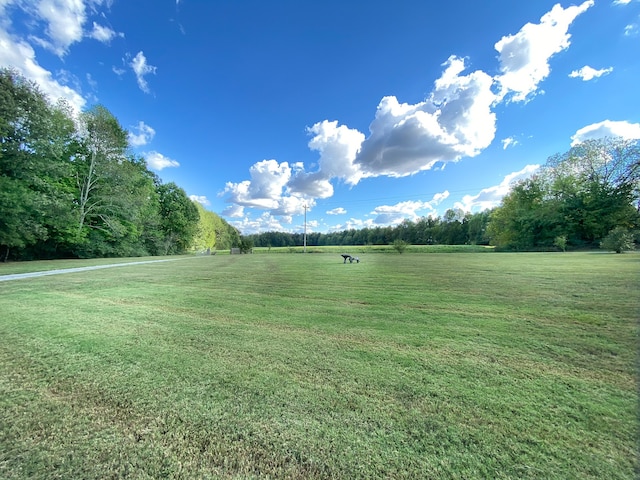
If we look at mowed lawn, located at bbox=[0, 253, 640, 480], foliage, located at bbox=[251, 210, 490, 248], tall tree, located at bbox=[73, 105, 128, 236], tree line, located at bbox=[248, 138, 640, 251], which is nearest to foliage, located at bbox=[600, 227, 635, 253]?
tree line, located at bbox=[248, 138, 640, 251]

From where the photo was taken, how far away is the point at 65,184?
64.2 ft

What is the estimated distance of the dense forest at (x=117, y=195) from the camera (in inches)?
603

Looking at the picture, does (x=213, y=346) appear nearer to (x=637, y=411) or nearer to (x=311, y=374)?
(x=311, y=374)

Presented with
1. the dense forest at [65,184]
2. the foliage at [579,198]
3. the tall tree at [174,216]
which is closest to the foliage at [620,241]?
the foliage at [579,198]

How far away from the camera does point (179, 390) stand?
2287mm

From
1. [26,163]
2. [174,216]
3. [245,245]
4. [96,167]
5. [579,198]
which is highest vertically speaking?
[96,167]

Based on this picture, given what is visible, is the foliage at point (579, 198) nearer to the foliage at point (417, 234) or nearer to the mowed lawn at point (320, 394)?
the foliage at point (417, 234)

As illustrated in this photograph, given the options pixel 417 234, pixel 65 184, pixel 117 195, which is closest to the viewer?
pixel 65 184

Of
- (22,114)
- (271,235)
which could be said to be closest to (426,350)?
(22,114)

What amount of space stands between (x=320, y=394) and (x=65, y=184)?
27526 millimetres

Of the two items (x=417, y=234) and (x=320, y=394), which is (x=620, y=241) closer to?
(x=320, y=394)

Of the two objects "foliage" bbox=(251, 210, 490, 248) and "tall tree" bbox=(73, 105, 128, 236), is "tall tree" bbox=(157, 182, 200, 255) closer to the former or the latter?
"tall tree" bbox=(73, 105, 128, 236)

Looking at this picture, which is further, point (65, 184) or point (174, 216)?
point (174, 216)

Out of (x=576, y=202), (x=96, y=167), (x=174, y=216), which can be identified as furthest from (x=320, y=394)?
(x=576, y=202)
